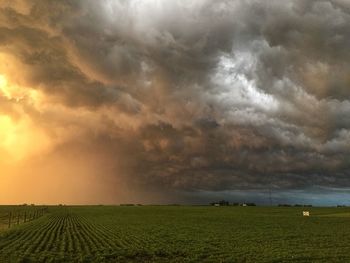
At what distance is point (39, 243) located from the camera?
42.1 m

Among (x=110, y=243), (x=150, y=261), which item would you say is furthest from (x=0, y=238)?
(x=150, y=261)

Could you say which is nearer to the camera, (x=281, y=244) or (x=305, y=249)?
(x=305, y=249)

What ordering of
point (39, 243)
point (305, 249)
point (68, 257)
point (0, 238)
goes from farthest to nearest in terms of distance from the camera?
point (0, 238) → point (39, 243) → point (305, 249) → point (68, 257)

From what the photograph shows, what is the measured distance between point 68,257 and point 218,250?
43.4 feet

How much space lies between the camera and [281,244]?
4341cm

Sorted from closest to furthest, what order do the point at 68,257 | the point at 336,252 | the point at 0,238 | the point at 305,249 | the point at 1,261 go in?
the point at 1,261 < the point at 68,257 < the point at 336,252 < the point at 305,249 < the point at 0,238

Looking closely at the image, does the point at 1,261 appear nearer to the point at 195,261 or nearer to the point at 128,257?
the point at 128,257

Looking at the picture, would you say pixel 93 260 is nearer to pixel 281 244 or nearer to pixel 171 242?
pixel 171 242

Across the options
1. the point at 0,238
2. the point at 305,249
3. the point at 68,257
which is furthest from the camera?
the point at 0,238

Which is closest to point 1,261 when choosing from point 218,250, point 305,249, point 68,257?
point 68,257

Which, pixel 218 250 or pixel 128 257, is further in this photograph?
pixel 218 250

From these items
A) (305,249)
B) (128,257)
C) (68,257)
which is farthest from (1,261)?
(305,249)

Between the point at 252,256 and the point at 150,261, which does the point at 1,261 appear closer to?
the point at 150,261

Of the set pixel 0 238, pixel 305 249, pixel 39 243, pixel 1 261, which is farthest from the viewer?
pixel 0 238
